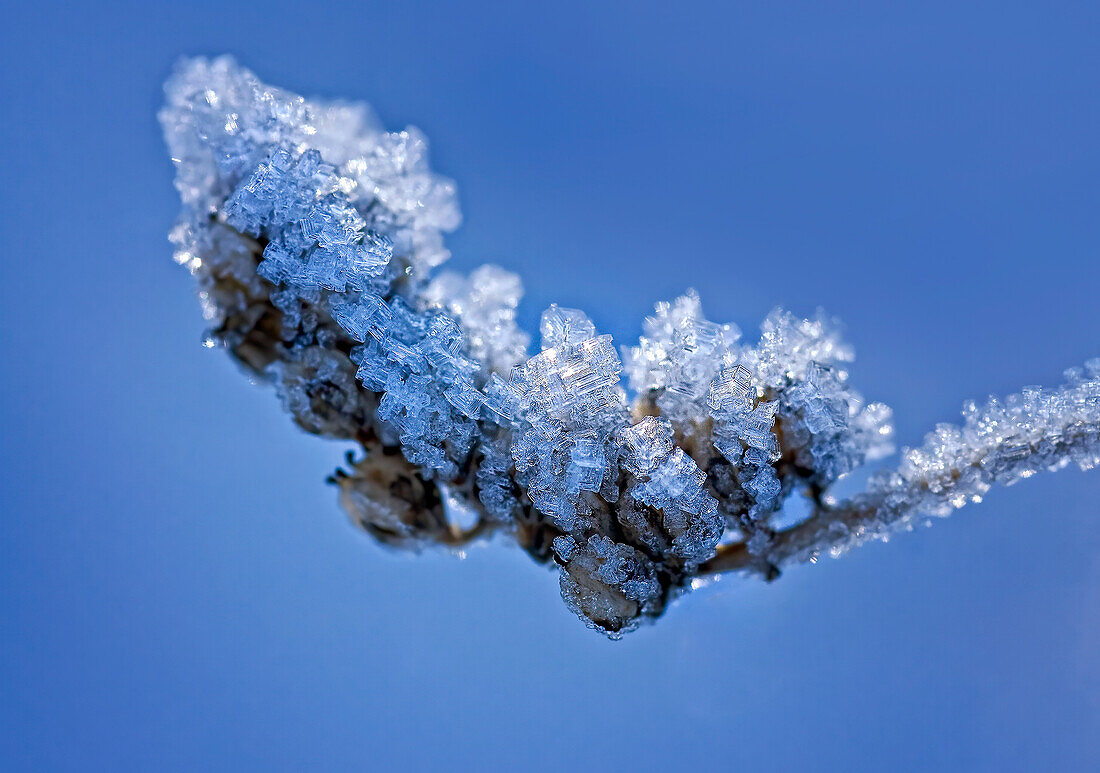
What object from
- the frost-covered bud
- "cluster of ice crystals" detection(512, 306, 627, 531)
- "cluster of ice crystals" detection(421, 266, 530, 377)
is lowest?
the frost-covered bud

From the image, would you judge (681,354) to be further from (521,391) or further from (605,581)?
(605,581)

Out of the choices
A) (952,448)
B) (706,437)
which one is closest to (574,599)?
(706,437)

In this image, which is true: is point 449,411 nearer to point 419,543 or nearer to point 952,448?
point 419,543

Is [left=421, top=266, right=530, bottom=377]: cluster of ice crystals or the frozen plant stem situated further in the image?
[left=421, top=266, right=530, bottom=377]: cluster of ice crystals

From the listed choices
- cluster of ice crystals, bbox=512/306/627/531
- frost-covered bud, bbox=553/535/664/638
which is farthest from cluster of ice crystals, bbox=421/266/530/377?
frost-covered bud, bbox=553/535/664/638

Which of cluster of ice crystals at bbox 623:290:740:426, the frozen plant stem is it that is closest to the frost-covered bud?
the frozen plant stem

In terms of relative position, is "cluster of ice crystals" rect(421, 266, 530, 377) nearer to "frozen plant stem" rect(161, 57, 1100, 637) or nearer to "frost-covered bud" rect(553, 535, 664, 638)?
"frozen plant stem" rect(161, 57, 1100, 637)

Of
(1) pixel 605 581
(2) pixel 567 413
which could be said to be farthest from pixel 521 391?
(1) pixel 605 581

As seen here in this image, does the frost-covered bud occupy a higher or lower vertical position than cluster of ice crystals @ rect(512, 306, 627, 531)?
lower

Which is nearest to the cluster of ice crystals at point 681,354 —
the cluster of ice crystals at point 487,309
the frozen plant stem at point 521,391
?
the frozen plant stem at point 521,391
